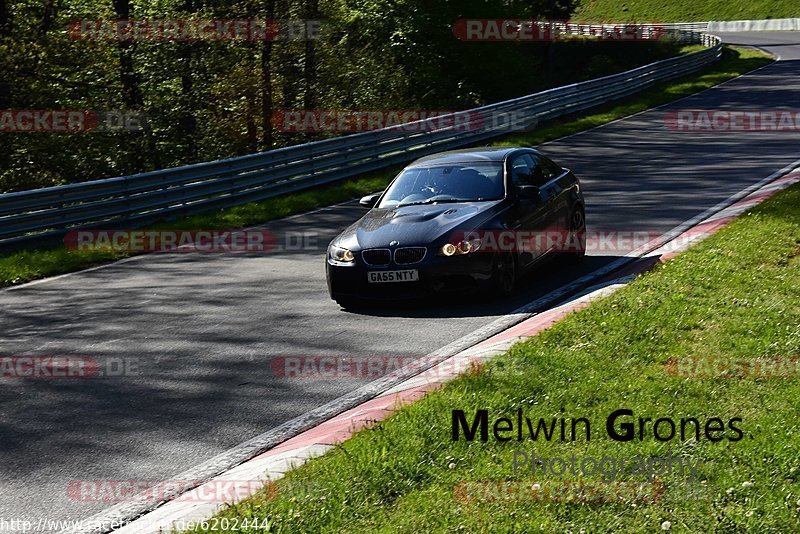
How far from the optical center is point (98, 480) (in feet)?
19.1

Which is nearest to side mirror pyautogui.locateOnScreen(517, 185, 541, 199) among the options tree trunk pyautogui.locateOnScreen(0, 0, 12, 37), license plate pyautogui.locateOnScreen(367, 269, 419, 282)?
license plate pyautogui.locateOnScreen(367, 269, 419, 282)

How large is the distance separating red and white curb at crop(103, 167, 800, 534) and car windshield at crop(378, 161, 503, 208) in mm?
1629

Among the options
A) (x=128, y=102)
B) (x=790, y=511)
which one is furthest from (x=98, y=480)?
(x=128, y=102)

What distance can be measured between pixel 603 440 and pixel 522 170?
21.0 ft

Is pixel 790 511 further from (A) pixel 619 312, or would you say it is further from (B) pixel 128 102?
(B) pixel 128 102

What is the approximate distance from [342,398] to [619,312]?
2579 mm

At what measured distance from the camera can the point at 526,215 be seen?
35.8ft

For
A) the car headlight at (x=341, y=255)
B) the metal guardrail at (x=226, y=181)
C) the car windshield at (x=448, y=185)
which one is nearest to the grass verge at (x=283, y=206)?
the metal guardrail at (x=226, y=181)

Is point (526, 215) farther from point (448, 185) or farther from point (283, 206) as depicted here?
point (283, 206)

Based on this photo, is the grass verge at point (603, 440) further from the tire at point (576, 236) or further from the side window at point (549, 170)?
the side window at point (549, 170)

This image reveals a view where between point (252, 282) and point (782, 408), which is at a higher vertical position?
point (782, 408)

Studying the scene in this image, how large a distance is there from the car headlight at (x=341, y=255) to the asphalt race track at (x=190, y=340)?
0.53 m

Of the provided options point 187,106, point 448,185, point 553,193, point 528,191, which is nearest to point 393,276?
point 448,185

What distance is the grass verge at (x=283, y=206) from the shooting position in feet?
45.1
